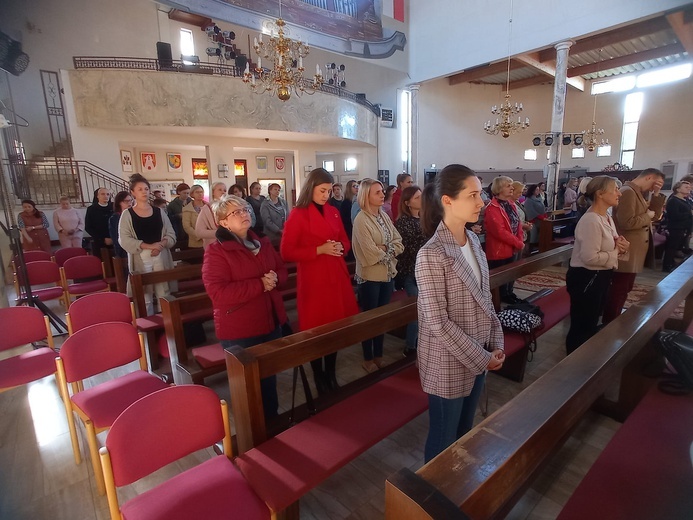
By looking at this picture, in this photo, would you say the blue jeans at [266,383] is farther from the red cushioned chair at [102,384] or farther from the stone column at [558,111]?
the stone column at [558,111]

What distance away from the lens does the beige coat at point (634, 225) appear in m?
3.06

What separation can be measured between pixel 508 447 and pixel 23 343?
3.19m

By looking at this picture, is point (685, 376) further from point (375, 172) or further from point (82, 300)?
point (375, 172)

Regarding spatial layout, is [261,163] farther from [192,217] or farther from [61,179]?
[192,217]

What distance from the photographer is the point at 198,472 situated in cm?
144

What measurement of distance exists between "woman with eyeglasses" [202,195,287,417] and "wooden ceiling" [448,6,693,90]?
415 inches

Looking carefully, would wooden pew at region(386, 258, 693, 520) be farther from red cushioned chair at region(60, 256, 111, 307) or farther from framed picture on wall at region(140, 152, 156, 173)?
framed picture on wall at region(140, 152, 156, 173)

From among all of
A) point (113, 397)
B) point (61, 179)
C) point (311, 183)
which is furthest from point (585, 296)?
point (61, 179)

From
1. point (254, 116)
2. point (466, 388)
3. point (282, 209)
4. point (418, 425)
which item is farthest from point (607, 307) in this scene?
point (254, 116)

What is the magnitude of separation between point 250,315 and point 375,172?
40.1ft

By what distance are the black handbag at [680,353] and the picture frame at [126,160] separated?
11.9 metres

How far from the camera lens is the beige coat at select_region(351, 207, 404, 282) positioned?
2.74 meters

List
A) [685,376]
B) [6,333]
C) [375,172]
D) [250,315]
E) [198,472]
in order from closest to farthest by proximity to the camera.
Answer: [198,472] → [685,376] → [250,315] → [6,333] → [375,172]

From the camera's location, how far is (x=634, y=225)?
3104mm
